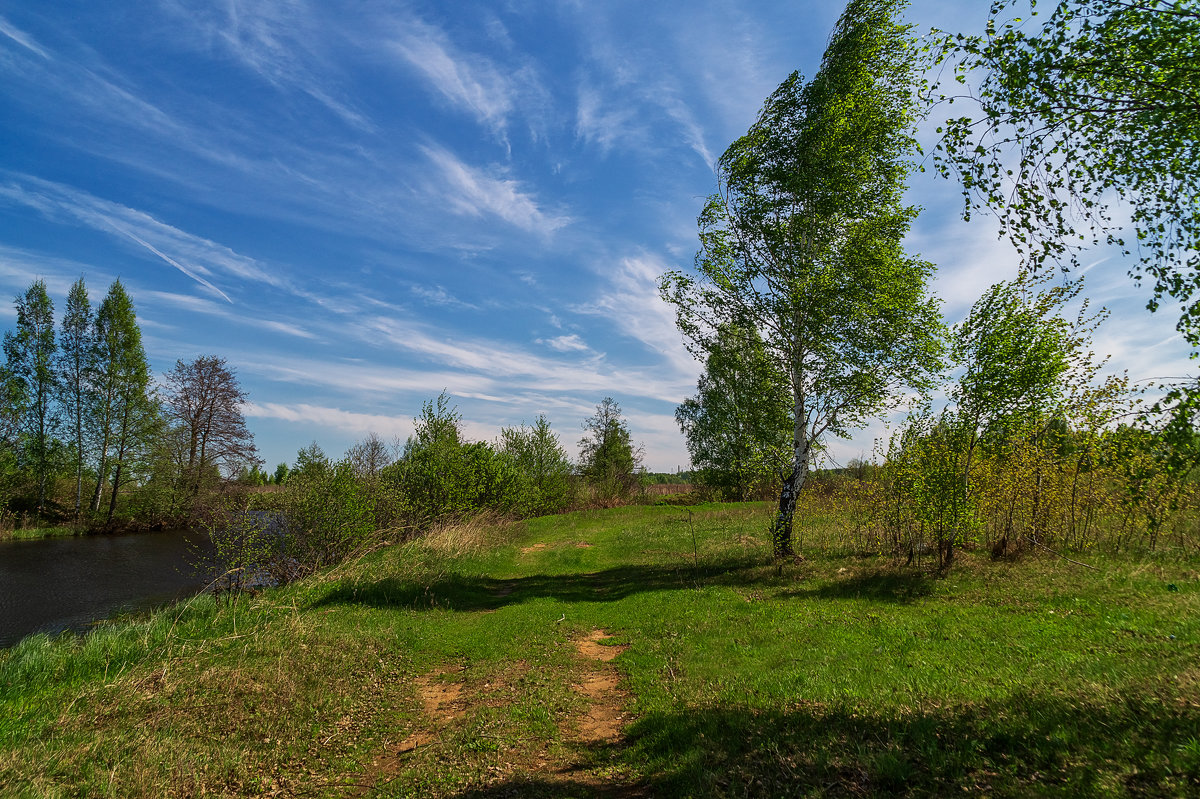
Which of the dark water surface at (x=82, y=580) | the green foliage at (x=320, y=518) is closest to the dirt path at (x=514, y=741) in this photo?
the green foliage at (x=320, y=518)

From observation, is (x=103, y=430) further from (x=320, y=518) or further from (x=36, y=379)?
(x=320, y=518)

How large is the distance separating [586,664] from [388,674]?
3575 millimetres

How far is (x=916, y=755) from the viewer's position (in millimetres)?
4887

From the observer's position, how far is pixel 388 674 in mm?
9477

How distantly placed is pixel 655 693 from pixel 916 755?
3929 millimetres

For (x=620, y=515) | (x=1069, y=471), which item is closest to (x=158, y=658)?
(x=1069, y=471)

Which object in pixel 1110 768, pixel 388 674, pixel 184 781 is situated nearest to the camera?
pixel 1110 768

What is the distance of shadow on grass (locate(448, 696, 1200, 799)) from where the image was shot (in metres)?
4.25

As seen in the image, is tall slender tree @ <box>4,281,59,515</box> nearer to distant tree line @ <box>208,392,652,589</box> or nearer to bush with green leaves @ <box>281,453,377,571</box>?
distant tree line @ <box>208,392,652,589</box>

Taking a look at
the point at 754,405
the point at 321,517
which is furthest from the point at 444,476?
the point at 754,405

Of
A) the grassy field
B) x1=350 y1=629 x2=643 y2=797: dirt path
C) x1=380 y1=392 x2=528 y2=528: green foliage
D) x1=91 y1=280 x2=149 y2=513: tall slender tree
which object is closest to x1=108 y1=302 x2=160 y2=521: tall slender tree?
x1=91 y1=280 x2=149 y2=513: tall slender tree

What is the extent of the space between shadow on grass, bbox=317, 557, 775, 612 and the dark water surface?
276 inches

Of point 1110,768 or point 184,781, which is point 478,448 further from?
point 1110,768

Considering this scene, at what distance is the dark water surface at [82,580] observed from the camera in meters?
16.6
